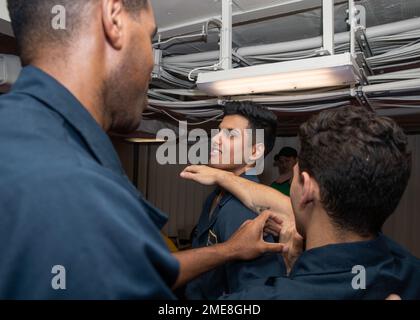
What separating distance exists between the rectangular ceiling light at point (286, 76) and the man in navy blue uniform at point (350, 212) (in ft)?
1.75

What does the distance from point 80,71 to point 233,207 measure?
1.12 m

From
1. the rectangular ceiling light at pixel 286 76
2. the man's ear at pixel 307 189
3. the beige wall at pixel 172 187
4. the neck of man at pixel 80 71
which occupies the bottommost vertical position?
the beige wall at pixel 172 187

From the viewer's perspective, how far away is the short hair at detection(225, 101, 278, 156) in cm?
216

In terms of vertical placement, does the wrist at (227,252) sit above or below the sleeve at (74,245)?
below

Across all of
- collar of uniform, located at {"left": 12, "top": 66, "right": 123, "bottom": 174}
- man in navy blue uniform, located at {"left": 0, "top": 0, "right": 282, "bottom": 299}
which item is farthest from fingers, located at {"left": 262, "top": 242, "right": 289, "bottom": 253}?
collar of uniform, located at {"left": 12, "top": 66, "right": 123, "bottom": 174}

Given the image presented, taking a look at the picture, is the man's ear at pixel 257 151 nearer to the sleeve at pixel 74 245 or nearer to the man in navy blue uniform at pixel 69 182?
the man in navy blue uniform at pixel 69 182

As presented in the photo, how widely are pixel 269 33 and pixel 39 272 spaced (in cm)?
239

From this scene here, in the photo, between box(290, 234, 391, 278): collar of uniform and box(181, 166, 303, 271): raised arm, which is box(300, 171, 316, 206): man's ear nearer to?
box(290, 234, 391, 278): collar of uniform

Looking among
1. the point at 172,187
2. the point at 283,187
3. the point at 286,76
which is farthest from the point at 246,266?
the point at 172,187

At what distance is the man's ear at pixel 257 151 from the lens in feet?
6.90

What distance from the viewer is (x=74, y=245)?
0.39 m

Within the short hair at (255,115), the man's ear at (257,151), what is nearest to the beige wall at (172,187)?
the short hair at (255,115)

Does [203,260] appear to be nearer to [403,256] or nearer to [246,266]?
[246,266]
